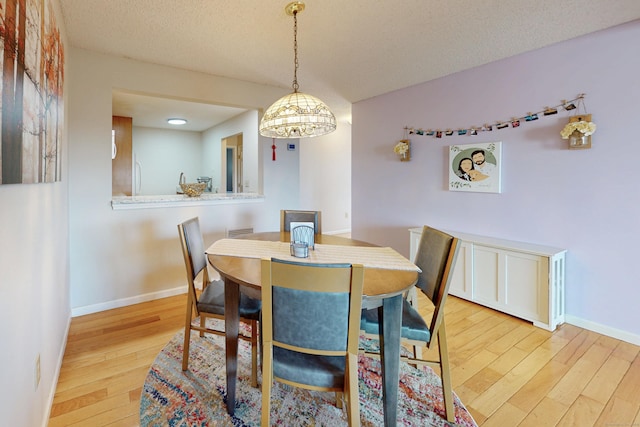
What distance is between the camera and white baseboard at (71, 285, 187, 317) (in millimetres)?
2725

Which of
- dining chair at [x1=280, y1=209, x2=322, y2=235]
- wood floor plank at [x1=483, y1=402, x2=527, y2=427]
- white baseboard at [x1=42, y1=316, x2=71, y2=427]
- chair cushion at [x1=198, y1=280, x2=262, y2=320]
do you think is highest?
dining chair at [x1=280, y1=209, x2=322, y2=235]

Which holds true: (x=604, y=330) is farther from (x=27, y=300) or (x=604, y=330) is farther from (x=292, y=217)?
(x=27, y=300)

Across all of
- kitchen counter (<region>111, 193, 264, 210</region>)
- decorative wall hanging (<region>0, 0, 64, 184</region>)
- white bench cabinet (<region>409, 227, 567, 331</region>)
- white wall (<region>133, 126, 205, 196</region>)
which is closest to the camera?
decorative wall hanging (<region>0, 0, 64, 184</region>)

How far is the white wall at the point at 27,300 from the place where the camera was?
97 cm

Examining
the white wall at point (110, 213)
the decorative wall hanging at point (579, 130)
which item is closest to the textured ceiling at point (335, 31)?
the white wall at point (110, 213)

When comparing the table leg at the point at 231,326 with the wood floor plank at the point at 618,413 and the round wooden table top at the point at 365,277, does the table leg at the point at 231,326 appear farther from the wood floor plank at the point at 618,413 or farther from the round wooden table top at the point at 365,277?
the wood floor plank at the point at 618,413

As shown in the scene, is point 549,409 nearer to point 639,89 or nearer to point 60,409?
point 639,89

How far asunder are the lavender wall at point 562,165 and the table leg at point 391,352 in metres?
2.15

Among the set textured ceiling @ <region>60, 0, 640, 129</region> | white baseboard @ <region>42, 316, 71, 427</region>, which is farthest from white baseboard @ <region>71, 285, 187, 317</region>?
textured ceiling @ <region>60, 0, 640, 129</region>

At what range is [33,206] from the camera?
1.30 metres

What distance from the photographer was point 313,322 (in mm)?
1169

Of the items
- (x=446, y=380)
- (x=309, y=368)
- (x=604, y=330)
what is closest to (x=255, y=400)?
(x=309, y=368)

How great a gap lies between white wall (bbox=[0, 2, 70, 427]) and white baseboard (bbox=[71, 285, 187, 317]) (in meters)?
0.97

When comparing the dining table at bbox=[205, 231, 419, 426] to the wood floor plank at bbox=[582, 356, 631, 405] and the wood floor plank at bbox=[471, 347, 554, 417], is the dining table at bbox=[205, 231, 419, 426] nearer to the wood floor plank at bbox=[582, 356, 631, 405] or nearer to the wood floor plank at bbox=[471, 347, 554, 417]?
the wood floor plank at bbox=[471, 347, 554, 417]
